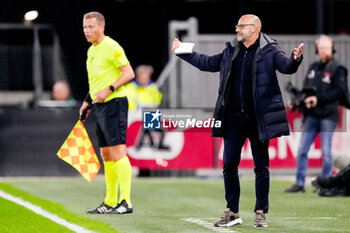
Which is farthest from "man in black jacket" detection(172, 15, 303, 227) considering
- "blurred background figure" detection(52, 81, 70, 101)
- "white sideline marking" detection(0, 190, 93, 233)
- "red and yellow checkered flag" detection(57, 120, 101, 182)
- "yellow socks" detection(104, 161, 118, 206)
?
"blurred background figure" detection(52, 81, 70, 101)

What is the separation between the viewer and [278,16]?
2233 cm

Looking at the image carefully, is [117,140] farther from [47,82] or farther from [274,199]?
[47,82]

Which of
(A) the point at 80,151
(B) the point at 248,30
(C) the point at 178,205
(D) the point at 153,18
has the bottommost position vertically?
(C) the point at 178,205

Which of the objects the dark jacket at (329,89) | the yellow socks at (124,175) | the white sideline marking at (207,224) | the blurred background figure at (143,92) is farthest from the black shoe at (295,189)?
the blurred background figure at (143,92)

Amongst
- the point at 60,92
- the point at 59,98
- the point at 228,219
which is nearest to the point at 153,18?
the point at 60,92

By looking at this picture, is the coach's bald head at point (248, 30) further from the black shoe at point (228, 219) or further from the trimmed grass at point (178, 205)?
the trimmed grass at point (178, 205)

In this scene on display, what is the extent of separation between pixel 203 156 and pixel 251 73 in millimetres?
8261

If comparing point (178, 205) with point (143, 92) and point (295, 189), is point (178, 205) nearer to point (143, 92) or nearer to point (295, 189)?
point (295, 189)

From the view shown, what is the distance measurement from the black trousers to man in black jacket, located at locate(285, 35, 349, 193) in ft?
15.5

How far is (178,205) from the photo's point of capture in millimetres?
13070

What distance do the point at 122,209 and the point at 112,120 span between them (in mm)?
914

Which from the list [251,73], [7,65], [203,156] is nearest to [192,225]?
[251,73]

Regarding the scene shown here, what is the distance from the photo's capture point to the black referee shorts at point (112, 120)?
38.6 ft

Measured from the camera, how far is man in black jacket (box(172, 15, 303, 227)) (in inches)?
405
